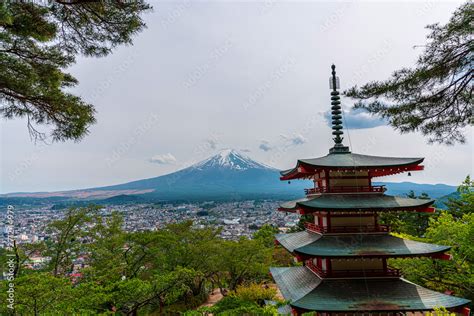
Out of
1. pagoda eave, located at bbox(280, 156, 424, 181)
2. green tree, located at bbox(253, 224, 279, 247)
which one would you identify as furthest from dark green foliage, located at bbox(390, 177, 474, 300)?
green tree, located at bbox(253, 224, 279, 247)

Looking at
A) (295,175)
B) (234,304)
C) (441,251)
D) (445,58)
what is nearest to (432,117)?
(445,58)

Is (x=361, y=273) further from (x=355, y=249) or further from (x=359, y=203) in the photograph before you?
(x=359, y=203)

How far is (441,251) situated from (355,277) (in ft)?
8.79

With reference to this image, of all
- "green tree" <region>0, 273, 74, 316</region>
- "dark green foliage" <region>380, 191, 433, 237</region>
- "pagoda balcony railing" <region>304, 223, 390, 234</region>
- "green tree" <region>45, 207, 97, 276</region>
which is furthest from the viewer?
"dark green foliage" <region>380, 191, 433, 237</region>

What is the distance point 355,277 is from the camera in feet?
32.2

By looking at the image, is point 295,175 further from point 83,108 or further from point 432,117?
point 83,108

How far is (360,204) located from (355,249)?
1429mm

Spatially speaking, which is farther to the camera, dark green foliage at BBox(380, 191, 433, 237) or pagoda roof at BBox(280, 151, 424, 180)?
dark green foliage at BBox(380, 191, 433, 237)

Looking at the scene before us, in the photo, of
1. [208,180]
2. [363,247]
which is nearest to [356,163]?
[363,247]

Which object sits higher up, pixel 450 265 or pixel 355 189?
pixel 355 189

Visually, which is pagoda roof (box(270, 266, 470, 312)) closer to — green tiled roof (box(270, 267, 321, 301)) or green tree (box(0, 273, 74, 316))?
green tiled roof (box(270, 267, 321, 301))

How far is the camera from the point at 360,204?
10094 millimetres

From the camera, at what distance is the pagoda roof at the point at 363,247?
934cm

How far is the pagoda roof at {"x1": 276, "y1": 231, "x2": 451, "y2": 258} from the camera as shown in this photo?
30.7 ft
